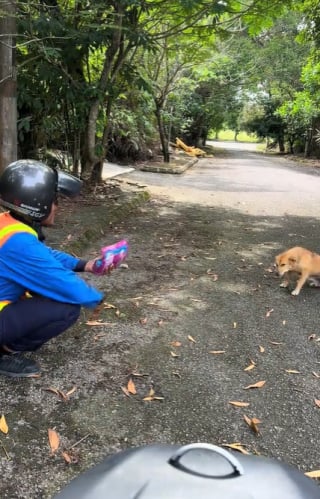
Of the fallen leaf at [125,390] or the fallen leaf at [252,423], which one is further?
the fallen leaf at [125,390]

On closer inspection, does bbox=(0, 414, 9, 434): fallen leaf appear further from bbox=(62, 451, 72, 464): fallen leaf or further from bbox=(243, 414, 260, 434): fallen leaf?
bbox=(243, 414, 260, 434): fallen leaf

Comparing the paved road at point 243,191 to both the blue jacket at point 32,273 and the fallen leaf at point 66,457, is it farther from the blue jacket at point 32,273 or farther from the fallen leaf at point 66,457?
the fallen leaf at point 66,457

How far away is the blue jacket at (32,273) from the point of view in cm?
265

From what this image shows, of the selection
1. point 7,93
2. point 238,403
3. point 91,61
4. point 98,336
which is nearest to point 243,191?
point 91,61

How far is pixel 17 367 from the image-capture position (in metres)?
2.97

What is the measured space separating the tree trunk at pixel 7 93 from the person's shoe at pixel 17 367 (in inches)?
120

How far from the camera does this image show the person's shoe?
2957 millimetres

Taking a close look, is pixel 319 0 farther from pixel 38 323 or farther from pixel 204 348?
pixel 38 323

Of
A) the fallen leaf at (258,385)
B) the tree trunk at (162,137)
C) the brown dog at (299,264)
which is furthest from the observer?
the tree trunk at (162,137)

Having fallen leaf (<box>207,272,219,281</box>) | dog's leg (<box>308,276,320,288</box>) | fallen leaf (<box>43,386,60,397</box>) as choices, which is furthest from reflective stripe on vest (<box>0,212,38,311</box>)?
dog's leg (<box>308,276,320,288</box>)

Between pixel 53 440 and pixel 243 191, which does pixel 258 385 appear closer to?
pixel 53 440

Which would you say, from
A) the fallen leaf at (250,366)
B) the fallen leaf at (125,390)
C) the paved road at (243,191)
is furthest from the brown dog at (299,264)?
the paved road at (243,191)

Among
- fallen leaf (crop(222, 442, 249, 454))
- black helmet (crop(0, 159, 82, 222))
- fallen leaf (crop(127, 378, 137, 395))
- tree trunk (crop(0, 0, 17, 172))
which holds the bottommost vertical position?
fallen leaf (crop(222, 442, 249, 454))

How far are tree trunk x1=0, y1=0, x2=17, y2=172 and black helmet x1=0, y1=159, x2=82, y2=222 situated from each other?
278cm
